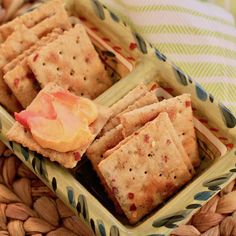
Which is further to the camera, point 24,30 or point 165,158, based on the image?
point 24,30

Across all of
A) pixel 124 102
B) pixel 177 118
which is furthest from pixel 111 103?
pixel 177 118

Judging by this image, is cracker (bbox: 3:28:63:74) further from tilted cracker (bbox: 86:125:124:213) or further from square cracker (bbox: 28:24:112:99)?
tilted cracker (bbox: 86:125:124:213)

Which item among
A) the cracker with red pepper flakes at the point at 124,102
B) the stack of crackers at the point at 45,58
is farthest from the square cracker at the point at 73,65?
the cracker with red pepper flakes at the point at 124,102

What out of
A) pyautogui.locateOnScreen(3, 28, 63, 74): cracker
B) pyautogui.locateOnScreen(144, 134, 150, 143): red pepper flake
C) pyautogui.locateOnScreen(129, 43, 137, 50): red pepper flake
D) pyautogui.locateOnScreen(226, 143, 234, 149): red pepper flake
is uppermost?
pyautogui.locateOnScreen(3, 28, 63, 74): cracker

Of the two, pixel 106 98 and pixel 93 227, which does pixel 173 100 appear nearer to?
pixel 106 98

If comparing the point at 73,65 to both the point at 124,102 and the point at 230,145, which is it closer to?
the point at 124,102

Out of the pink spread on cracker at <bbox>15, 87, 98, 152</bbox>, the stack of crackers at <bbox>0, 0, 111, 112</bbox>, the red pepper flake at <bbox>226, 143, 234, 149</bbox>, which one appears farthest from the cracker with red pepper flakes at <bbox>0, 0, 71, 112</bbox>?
the red pepper flake at <bbox>226, 143, 234, 149</bbox>
